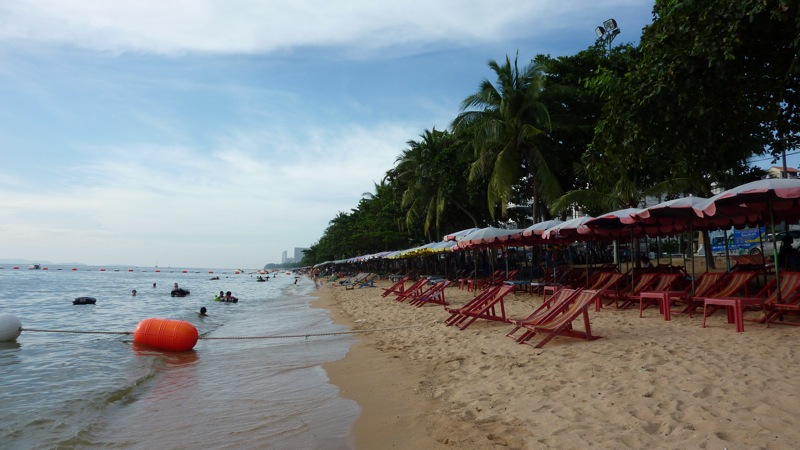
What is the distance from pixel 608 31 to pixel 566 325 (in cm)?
1898

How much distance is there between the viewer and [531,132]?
742 inches

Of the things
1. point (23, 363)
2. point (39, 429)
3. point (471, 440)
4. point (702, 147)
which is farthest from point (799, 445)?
point (23, 363)

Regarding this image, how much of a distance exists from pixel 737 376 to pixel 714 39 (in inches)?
138

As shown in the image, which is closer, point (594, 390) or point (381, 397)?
point (594, 390)

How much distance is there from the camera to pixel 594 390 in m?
4.36

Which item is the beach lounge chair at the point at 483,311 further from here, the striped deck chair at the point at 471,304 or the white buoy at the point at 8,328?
the white buoy at the point at 8,328

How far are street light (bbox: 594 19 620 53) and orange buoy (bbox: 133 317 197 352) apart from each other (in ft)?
65.3

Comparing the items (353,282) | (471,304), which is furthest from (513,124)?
(353,282)

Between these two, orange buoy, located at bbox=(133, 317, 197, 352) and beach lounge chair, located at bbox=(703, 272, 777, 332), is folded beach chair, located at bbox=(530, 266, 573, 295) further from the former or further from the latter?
orange buoy, located at bbox=(133, 317, 197, 352)

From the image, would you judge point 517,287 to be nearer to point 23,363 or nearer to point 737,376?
point 737,376

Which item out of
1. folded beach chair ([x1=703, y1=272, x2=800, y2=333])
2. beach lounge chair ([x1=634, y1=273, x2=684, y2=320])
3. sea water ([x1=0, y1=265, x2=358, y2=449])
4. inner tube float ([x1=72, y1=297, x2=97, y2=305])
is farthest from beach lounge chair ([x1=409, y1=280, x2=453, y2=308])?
inner tube float ([x1=72, y1=297, x2=97, y2=305])

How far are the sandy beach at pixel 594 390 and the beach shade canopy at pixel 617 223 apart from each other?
2.32 metres

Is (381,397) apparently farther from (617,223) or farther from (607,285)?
(617,223)

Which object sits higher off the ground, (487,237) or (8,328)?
(487,237)
